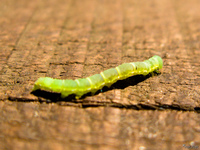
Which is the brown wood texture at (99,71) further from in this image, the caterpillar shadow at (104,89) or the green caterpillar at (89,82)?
the green caterpillar at (89,82)

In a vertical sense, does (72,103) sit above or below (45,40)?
below

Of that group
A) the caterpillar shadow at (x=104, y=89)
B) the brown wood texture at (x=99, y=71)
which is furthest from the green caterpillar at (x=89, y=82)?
the brown wood texture at (x=99, y=71)

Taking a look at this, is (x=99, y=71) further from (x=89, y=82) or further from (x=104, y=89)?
(x=89, y=82)

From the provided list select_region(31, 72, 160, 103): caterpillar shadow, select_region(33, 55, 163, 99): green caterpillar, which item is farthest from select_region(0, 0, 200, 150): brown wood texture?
select_region(33, 55, 163, 99): green caterpillar

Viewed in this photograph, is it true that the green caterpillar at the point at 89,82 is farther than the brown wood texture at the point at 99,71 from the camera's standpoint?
Yes

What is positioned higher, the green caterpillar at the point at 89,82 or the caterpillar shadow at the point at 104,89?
the green caterpillar at the point at 89,82

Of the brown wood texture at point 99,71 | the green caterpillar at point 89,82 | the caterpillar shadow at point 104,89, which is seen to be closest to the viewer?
the brown wood texture at point 99,71

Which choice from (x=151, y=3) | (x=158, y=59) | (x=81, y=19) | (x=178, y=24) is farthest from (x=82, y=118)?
Result: (x=151, y=3)

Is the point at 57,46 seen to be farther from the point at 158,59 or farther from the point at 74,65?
the point at 158,59
